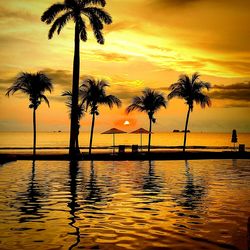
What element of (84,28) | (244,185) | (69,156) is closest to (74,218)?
(244,185)

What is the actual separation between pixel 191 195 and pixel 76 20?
24.8 meters

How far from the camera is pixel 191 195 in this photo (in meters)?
18.4

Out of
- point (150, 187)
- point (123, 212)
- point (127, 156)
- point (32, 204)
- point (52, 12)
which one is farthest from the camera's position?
point (127, 156)

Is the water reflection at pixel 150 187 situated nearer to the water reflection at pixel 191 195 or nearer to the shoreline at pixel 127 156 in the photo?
the water reflection at pixel 191 195

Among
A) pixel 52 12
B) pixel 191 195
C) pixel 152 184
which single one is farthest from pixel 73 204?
pixel 52 12

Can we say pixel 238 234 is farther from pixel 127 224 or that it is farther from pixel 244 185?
pixel 244 185

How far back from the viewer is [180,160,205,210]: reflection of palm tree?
16.2m

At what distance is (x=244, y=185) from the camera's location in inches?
855

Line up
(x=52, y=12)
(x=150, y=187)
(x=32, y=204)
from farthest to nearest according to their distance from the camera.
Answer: (x=52, y=12), (x=150, y=187), (x=32, y=204)

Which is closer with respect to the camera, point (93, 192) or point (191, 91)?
point (93, 192)

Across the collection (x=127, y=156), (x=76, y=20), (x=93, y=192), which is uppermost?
(x=76, y=20)

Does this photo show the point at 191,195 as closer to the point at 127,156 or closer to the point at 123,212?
the point at 123,212

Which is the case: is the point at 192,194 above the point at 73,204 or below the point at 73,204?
above

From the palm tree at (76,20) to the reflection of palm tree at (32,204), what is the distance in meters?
18.4
